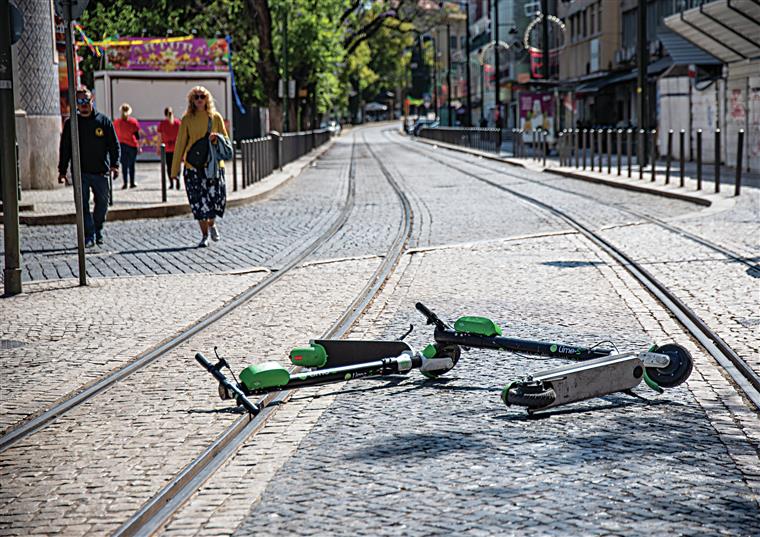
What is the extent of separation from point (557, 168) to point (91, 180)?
2092 cm

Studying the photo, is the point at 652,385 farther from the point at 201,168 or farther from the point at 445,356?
the point at 201,168

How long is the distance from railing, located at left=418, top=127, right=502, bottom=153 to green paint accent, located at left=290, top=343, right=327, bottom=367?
4602 centimetres

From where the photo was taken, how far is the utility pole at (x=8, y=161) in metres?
10.6

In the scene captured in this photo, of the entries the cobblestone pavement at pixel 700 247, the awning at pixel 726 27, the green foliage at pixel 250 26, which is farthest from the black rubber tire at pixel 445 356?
the green foliage at pixel 250 26

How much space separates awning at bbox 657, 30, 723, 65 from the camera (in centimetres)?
3544

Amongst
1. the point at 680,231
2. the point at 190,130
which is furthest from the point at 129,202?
the point at 680,231

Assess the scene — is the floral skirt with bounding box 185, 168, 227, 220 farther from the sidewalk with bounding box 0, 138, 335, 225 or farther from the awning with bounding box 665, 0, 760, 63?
the awning with bounding box 665, 0, 760, 63

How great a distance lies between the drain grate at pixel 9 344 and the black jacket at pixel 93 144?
595cm

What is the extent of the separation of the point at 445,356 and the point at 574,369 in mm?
996

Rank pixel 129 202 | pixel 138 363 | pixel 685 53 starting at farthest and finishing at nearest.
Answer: pixel 685 53, pixel 129 202, pixel 138 363

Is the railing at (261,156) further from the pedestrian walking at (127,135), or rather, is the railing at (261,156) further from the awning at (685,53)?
the awning at (685,53)

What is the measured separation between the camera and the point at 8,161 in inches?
423

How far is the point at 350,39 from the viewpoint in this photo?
69.5 meters

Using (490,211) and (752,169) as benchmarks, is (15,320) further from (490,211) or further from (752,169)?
(752,169)
